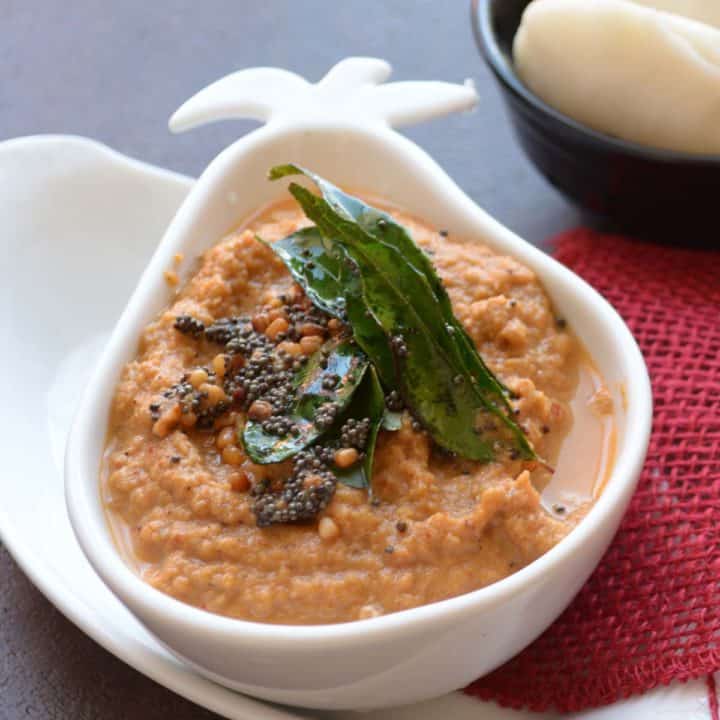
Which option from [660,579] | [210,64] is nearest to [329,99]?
[210,64]

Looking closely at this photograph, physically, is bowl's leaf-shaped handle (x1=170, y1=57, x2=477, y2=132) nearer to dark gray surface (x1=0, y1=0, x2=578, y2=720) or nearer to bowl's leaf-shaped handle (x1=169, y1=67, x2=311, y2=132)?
bowl's leaf-shaped handle (x1=169, y1=67, x2=311, y2=132)

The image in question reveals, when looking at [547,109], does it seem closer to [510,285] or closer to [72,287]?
[510,285]

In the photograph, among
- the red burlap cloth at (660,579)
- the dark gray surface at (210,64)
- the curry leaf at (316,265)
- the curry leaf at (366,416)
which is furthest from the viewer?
the dark gray surface at (210,64)

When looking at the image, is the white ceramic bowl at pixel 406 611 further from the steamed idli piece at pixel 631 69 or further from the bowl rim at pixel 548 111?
the steamed idli piece at pixel 631 69

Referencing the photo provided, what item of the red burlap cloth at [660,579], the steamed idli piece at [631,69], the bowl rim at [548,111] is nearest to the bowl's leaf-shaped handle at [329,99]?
the bowl rim at [548,111]

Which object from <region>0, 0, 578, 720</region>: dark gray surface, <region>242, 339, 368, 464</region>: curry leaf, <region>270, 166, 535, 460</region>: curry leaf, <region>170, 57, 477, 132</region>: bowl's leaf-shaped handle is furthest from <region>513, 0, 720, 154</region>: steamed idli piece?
<region>242, 339, 368, 464</region>: curry leaf

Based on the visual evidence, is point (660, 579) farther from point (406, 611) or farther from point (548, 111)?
point (548, 111)
